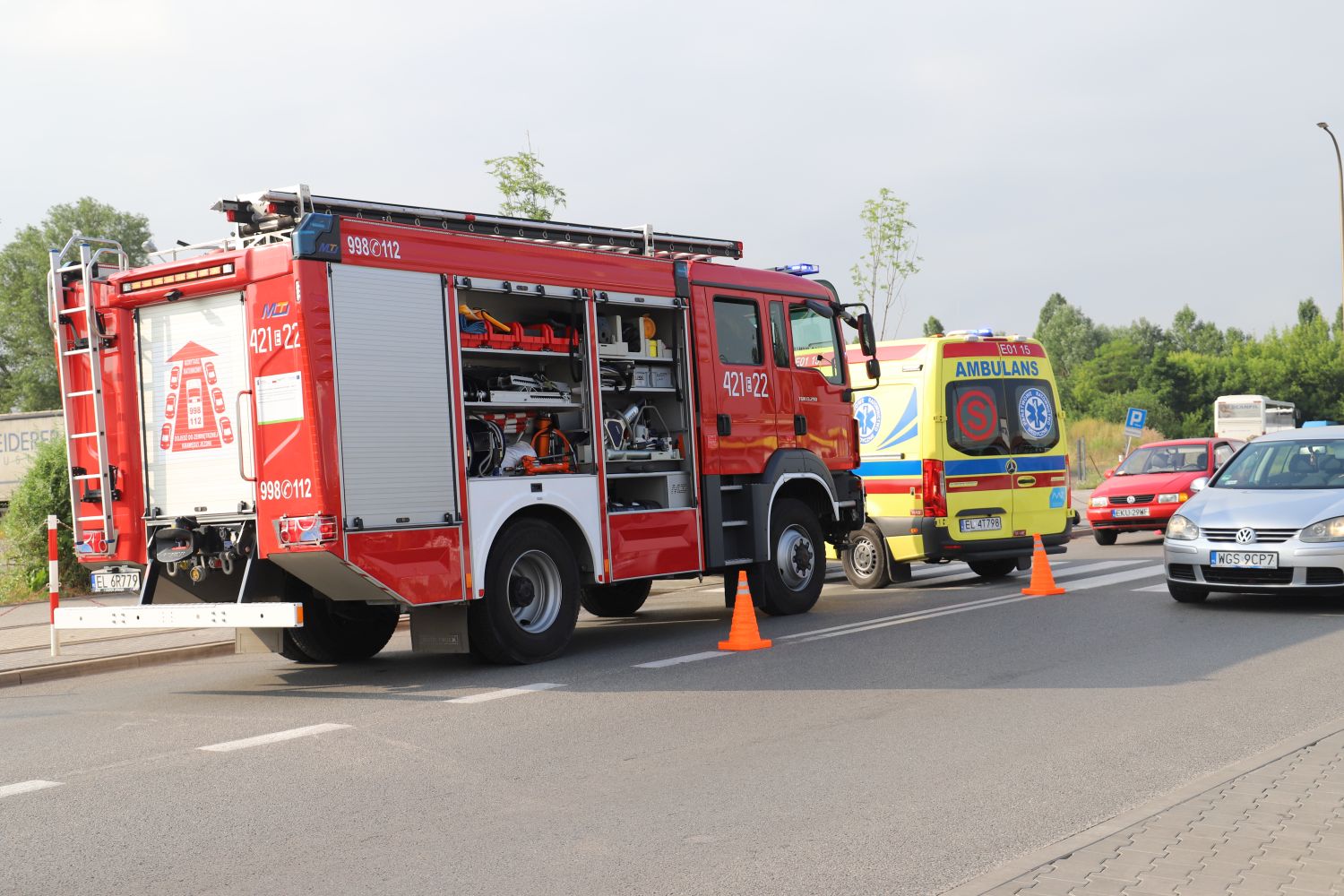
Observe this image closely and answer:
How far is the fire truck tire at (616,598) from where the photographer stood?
1319 cm

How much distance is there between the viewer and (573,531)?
10297mm

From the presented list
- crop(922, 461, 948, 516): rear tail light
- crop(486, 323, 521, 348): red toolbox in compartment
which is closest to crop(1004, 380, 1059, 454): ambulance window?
crop(922, 461, 948, 516): rear tail light

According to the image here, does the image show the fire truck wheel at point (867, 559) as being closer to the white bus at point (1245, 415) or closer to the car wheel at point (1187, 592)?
the car wheel at point (1187, 592)

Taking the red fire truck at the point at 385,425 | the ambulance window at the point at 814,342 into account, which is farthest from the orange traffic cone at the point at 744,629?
the ambulance window at the point at 814,342

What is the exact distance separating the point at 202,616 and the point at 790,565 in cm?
563

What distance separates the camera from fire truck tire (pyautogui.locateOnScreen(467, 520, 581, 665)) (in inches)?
373

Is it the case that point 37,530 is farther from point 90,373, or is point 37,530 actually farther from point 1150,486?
point 1150,486

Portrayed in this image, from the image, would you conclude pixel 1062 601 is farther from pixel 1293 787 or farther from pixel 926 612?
pixel 1293 787

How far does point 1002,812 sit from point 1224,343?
123 m

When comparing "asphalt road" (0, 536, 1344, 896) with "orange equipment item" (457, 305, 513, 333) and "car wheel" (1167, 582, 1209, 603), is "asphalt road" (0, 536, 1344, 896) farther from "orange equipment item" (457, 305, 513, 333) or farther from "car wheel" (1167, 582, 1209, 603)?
"orange equipment item" (457, 305, 513, 333)

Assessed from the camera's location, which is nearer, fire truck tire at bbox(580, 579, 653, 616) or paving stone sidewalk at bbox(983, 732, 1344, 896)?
paving stone sidewalk at bbox(983, 732, 1344, 896)

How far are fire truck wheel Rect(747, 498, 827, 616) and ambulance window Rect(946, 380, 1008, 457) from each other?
2655mm

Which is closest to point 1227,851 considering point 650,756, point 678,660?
point 650,756

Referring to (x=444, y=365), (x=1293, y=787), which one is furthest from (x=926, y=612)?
(x=1293, y=787)
